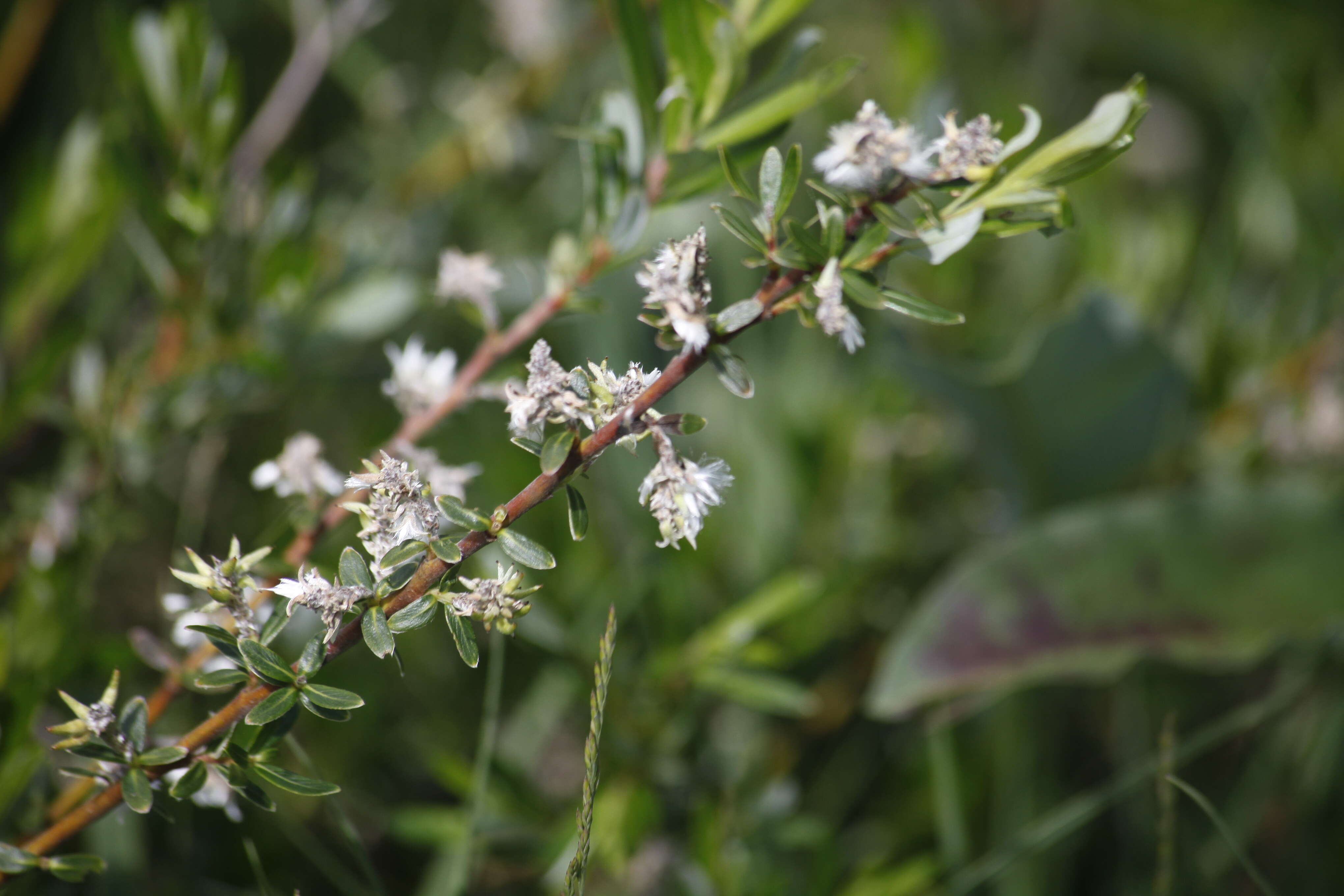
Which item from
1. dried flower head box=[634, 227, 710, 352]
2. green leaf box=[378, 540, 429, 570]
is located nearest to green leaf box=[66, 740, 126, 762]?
green leaf box=[378, 540, 429, 570]

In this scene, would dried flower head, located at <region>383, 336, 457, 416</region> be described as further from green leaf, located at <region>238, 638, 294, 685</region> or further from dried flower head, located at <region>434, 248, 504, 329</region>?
green leaf, located at <region>238, 638, 294, 685</region>

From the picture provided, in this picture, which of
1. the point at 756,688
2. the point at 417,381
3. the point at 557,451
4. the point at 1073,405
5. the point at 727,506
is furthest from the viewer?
the point at 727,506

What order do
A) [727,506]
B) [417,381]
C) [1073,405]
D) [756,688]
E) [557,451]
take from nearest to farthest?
[557,451] < [417,381] < [756,688] < [1073,405] < [727,506]

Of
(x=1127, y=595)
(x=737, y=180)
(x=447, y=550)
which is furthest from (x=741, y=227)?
(x=1127, y=595)

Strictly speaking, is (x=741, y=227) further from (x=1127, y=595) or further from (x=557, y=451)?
(x=1127, y=595)

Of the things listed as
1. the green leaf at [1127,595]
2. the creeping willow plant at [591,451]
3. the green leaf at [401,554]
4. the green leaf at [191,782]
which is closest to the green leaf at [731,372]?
the creeping willow plant at [591,451]

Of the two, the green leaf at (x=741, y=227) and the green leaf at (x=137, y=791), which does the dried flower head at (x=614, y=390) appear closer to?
the green leaf at (x=741, y=227)
